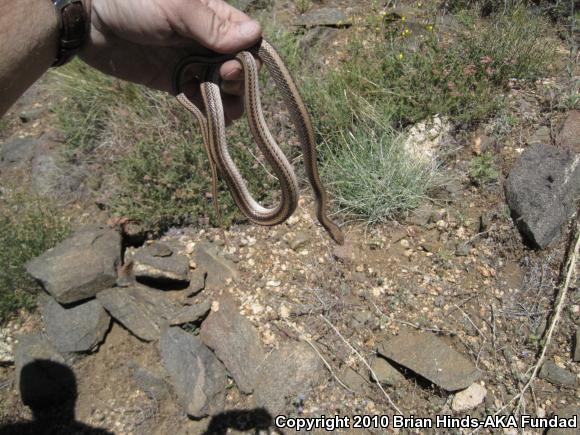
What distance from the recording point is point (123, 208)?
3.76 metres

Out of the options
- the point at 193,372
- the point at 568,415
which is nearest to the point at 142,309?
the point at 193,372

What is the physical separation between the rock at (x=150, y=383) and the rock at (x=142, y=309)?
0.73 feet

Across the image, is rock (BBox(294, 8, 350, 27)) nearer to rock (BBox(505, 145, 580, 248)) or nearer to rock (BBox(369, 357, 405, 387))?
rock (BBox(505, 145, 580, 248))

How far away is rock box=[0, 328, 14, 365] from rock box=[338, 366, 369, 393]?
7.76 feet

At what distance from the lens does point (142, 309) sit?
10.7ft

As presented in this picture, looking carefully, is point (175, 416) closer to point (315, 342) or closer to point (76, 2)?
point (315, 342)

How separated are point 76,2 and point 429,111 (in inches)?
105

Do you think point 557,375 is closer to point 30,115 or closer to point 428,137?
point 428,137

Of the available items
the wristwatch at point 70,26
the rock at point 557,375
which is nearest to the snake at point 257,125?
the wristwatch at point 70,26

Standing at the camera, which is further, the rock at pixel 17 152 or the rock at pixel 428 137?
the rock at pixel 17 152

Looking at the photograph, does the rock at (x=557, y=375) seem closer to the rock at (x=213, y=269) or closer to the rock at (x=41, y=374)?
the rock at (x=213, y=269)

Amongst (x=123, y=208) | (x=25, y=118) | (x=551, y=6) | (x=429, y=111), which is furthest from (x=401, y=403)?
(x=25, y=118)

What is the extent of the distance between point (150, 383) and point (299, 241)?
4.63 feet

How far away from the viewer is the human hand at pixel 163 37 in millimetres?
2264
